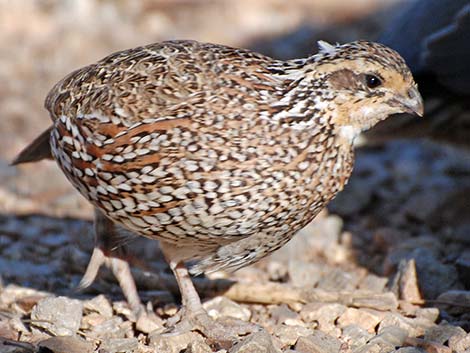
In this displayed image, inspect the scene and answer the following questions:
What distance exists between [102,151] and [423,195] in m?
3.61

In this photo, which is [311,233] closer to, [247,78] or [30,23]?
[247,78]

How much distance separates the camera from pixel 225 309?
217 inches

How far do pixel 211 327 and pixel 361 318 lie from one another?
81 cm

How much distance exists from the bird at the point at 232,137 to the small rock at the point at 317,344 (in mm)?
493

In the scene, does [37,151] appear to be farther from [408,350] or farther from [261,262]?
[408,350]

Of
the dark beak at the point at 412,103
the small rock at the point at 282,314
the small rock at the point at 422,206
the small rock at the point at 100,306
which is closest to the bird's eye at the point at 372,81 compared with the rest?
the dark beak at the point at 412,103

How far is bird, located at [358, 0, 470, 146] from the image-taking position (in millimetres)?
6781

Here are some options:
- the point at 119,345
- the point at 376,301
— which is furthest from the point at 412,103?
the point at 119,345

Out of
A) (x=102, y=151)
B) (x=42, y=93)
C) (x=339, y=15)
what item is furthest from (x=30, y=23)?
(x=102, y=151)

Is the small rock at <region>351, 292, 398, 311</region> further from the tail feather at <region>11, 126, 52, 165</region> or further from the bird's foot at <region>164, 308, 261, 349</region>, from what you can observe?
the tail feather at <region>11, 126, 52, 165</region>

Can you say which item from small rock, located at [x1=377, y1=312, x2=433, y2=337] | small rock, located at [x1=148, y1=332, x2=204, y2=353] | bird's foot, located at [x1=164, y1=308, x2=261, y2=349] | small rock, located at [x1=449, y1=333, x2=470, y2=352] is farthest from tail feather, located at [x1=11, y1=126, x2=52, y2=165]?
small rock, located at [x1=449, y1=333, x2=470, y2=352]

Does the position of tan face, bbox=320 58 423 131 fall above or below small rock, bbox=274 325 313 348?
above

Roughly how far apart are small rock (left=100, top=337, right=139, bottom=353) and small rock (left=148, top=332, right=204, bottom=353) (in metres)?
0.09

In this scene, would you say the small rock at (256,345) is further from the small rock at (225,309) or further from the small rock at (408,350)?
the small rock at (225,309)
